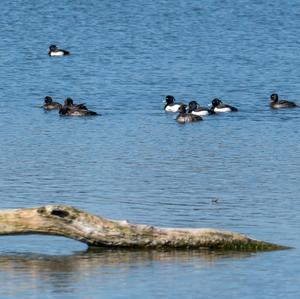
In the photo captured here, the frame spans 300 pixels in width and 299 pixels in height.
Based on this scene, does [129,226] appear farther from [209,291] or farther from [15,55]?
[15,55]

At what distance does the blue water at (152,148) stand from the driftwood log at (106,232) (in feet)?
0.68

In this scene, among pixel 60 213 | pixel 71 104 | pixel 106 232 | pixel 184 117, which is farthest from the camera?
pixel 71 104

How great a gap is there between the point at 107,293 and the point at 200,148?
52.1 feet

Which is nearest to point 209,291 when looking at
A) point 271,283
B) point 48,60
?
point 271,283

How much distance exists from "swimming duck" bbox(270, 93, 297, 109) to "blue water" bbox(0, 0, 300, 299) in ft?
0.75

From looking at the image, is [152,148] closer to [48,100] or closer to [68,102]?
[68,102]

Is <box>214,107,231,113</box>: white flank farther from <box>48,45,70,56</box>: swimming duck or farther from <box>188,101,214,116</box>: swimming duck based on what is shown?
<box>48,45,70,56</box>: swimming duck

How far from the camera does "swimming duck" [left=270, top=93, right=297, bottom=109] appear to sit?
1645 inches

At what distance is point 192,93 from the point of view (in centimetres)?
4659

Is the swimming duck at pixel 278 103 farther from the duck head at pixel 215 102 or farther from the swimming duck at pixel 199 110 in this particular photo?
the swimming duck at pixel 199 110

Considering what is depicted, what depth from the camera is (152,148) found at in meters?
34.1

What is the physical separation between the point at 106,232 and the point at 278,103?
2130 cm

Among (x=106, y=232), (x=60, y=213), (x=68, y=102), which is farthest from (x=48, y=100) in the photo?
(x=60, y=213)

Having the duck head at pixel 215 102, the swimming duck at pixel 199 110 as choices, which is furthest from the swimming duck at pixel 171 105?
the duck head at pixel 215 102
